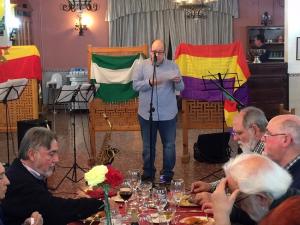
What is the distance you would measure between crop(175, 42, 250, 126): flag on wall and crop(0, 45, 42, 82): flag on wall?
2.27 metres

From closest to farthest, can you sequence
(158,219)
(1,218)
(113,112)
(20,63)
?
(158,219), (1,218), (113,112), (20,63)

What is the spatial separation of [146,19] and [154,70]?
7656mm

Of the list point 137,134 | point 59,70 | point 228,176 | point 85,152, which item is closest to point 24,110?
point 85,152

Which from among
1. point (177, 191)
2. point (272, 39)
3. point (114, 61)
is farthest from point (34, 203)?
point (272, 39)

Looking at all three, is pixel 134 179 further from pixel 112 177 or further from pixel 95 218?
pixel 112 177

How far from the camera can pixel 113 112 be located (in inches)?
262

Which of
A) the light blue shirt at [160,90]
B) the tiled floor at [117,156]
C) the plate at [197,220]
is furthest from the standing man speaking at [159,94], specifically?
the plate at [197,220]

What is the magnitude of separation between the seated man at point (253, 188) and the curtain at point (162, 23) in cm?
1079

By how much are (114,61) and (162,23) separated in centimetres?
641

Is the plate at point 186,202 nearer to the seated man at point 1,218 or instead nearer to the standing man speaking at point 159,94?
the seated man at point 1,218

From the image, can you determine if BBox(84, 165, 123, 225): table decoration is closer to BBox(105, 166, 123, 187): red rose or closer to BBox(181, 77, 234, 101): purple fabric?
BBox(105, 166, 123, 187): red rose

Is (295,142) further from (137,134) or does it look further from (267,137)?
(137,134)

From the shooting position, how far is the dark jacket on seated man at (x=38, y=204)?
8.70ft

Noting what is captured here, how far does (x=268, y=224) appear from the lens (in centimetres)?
127
